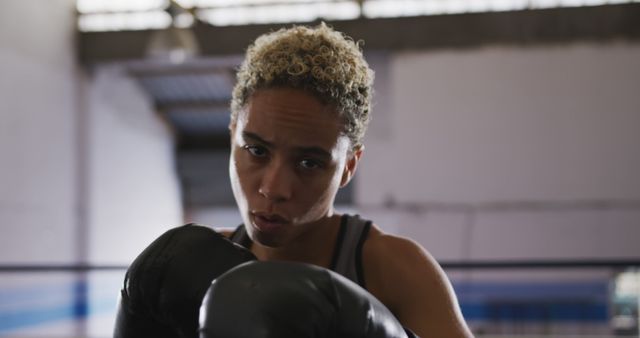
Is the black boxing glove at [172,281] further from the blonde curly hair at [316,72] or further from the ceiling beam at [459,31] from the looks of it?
the ceiling beam at [459,31]

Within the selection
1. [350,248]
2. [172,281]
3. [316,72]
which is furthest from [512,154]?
[172,281]

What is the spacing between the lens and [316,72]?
3.27 ft

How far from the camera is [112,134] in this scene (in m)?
7.61

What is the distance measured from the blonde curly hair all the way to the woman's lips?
0.16m

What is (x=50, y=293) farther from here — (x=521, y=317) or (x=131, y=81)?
(x=521, y=317)

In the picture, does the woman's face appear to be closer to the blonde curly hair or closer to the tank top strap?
the blonde curly hair

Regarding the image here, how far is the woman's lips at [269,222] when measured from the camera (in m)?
0.97

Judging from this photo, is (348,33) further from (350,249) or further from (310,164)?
(310,164)

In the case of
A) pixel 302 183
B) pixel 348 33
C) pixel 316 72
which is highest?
pixel 348 33

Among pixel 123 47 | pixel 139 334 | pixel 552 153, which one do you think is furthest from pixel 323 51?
Answer: pixel 123 47

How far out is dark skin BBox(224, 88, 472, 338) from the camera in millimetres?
958

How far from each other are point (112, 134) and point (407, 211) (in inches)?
127

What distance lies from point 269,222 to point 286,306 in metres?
0.26

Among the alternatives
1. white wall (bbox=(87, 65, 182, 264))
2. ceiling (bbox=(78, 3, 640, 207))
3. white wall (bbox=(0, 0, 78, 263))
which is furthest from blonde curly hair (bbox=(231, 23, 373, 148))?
white wall (bbox=(87, 65, 182, 264))
